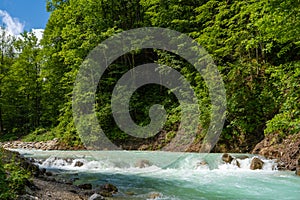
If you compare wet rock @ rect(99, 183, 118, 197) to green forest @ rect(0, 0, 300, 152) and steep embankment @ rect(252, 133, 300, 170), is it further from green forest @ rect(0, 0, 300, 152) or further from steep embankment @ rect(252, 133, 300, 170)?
steep embankment @ rect(252, 133, 300, 170)

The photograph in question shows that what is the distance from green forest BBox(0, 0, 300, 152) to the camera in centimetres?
770

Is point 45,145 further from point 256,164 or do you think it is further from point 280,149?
point 280,149

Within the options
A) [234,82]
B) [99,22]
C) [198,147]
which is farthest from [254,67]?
[99,22]

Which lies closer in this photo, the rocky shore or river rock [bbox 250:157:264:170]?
river rock [bbox 250:157:264:170]

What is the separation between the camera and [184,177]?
7973 millimetres

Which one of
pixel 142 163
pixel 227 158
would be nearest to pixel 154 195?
pixel 142 163

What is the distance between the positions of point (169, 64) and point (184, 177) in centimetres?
913

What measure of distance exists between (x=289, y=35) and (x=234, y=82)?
6153 mm

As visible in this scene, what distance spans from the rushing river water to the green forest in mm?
1401

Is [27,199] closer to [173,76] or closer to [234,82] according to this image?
[234,82]

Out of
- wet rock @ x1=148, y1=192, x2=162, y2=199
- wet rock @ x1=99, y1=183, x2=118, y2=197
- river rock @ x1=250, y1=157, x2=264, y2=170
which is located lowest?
wet rock @ x1=99, y1=183, x2=118, y2=197

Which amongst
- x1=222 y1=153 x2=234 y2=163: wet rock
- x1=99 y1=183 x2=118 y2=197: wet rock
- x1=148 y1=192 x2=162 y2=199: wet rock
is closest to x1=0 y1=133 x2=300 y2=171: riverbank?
x1=222 y1=153 x2=234 y2=163: wet rock

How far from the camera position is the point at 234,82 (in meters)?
12.5

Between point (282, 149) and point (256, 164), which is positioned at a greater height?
point (282, 149)
